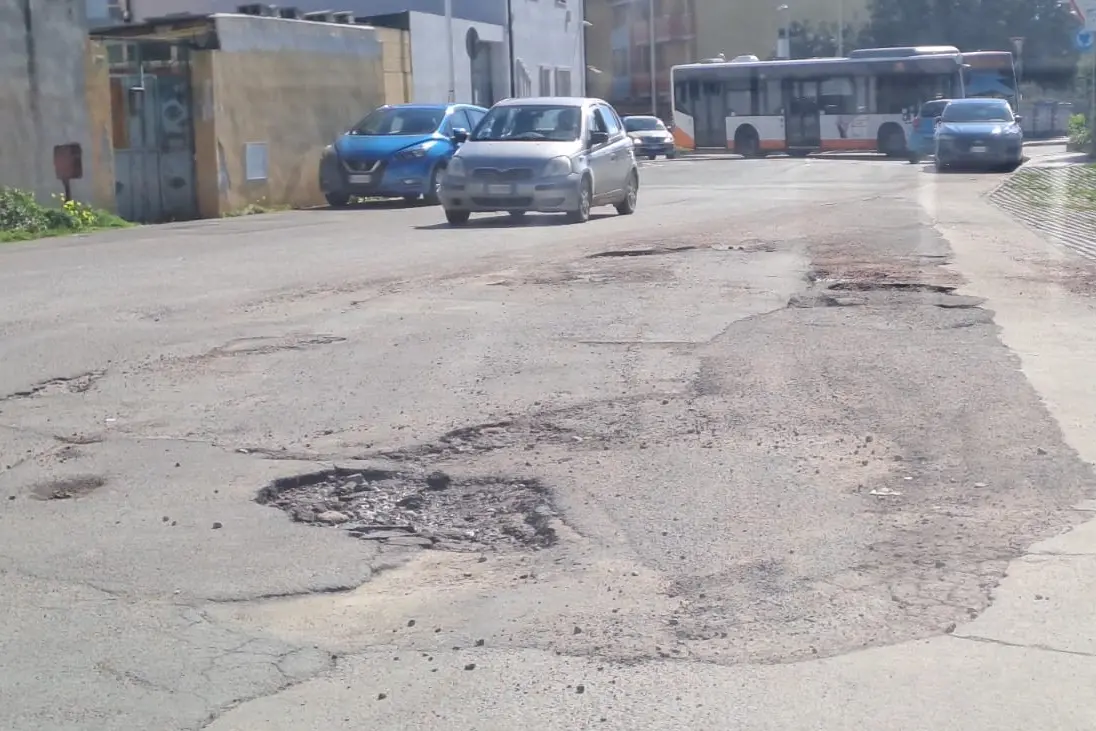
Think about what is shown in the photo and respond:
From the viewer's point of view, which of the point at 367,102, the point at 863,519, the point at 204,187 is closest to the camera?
the point at 863,519

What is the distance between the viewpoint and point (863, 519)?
19.1ft

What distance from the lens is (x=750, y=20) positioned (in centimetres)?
7775

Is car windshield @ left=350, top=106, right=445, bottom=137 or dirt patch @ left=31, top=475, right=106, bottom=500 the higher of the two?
car windshield @ left=350, top=106, right=445, bottom=137

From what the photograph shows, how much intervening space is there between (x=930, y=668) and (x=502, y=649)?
1287 millimetres

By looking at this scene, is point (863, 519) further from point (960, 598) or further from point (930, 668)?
point (930, 668)

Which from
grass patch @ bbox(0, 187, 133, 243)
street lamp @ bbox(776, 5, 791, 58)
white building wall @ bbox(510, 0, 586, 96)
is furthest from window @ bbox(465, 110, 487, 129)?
street lamp @ bbox(776, 5, 791, 58)

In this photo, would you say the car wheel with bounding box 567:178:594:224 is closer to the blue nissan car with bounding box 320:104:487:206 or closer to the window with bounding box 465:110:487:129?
the blue nissan car with bounding box 320:104:487:206

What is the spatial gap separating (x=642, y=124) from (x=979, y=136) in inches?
847

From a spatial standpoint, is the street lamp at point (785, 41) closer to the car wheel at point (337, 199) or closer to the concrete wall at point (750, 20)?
the concrete wall at point (750, 20)

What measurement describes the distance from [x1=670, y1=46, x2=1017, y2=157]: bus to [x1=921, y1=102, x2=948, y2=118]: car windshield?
60cm

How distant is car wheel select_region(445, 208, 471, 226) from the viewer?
19562 mm

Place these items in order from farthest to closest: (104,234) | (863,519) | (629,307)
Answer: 1. (104,234)
2. (629,307)
3. (863,519)

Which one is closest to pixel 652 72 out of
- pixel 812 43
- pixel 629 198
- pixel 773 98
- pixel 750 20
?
pixel 812 43

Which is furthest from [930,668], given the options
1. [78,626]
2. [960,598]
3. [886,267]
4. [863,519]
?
[886,267]
